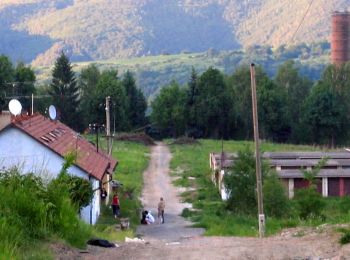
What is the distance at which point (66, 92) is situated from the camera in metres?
90.9

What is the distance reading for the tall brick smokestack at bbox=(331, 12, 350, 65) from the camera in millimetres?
122688

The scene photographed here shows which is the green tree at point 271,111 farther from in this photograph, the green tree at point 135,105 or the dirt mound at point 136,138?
the green tree at point 135,105

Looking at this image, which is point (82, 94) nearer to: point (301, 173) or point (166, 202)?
point (301, 173)

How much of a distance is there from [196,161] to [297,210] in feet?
109

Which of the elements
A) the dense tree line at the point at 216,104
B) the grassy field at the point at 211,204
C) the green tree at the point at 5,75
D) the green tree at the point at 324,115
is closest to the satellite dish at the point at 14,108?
the grassy field at the point at 211,204

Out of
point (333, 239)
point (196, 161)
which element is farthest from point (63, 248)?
point (196, 161)

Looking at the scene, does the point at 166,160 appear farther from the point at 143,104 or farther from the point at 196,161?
the point at 143,104

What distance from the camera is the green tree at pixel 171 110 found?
87.9 metres

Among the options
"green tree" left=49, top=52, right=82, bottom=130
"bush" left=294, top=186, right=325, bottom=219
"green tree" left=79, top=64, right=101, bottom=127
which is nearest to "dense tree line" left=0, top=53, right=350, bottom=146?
"green tree" left=49, top=52, right=82, bottom=130

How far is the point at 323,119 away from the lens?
82.9 meters

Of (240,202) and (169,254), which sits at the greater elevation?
(169,254)

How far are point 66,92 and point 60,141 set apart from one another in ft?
198

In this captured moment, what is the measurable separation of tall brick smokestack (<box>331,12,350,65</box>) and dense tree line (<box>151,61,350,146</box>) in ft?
98.0

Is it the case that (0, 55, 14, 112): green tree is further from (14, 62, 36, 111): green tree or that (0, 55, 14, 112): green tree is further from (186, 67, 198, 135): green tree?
(186, 67, 198, 135): green tree
